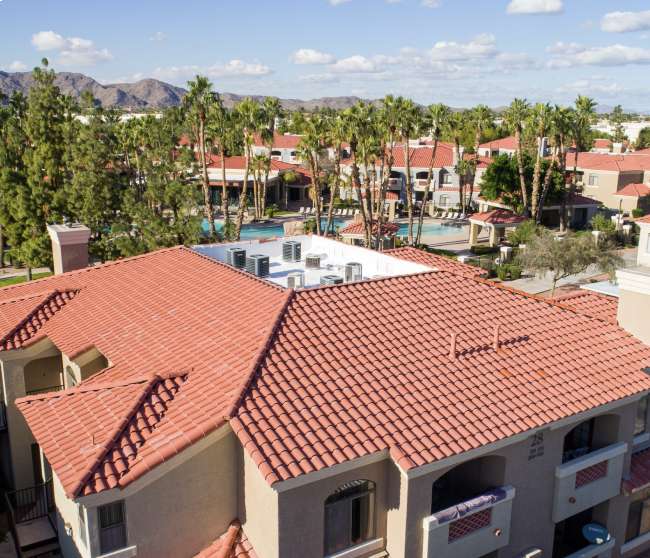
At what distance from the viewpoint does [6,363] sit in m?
→ 18.1

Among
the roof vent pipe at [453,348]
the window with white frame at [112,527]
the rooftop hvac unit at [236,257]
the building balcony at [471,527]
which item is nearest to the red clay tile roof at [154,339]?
the window with white frame at [112,527]

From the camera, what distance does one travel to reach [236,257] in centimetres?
2283

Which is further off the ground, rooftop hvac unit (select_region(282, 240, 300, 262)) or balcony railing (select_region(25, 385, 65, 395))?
rooftop hvac unit (select_region(282, 240, 300, 262))

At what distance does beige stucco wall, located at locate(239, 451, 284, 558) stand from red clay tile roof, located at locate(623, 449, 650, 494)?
9.61 metres

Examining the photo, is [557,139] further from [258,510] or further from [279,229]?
[258,510]

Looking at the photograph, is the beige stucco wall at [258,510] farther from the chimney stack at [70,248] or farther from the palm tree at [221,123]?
the palm tree at [221,123]

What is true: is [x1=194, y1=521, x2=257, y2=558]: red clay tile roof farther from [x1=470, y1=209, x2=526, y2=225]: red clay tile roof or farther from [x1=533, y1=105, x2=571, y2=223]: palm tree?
[x1=533, y1=105, x2=571, y2=223]: palm tree

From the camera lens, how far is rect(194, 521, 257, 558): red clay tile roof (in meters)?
12.6

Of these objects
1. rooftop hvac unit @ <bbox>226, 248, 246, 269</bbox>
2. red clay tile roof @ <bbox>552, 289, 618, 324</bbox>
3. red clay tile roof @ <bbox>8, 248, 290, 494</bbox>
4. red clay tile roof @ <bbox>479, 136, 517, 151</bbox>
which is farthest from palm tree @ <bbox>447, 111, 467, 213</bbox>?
red clay tile roof @ <bbox>8, 248, 290, 494</bbox>

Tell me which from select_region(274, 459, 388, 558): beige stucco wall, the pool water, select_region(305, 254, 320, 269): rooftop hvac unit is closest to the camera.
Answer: select_region(274, 459, 388, 558): beige stucco wall

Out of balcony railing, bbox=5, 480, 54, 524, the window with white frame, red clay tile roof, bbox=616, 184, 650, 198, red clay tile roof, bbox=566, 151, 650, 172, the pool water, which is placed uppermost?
red clay tile roof, bbox=566, 151, 650, 172

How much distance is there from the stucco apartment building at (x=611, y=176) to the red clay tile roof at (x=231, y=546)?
238ft

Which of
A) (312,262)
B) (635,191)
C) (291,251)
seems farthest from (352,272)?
(635,191)

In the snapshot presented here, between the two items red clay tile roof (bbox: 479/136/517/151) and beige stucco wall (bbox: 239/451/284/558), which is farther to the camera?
red clay tile roof (bbox: 479/136/517/151)
